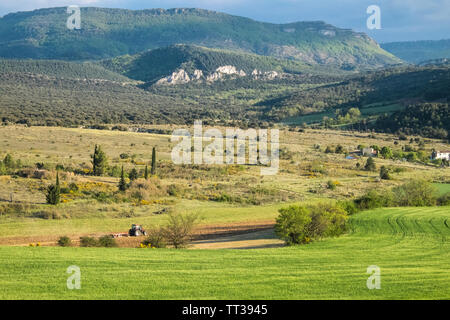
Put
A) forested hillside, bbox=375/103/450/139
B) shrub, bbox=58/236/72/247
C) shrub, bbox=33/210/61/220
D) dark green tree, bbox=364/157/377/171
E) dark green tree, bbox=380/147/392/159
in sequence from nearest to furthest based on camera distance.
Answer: shrub, bbox=58/236/72/247
shrub, bbox=33/210/61/220
dark green tree, bbox=364/157/377/171
dark green tree, bbox=380/147/392/159
forested hillside, bbox=375/103/450/139

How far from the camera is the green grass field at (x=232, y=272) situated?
1402cm

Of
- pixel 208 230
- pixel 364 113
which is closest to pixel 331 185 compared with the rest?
pixel 208 230

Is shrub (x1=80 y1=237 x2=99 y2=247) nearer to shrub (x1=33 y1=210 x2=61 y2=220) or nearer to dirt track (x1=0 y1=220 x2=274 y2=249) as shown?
dirt track (x1=0 y1=220 x2=274 y2=249)

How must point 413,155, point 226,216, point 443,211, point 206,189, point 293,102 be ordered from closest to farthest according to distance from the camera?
point 443,211 < point 226,216 < point 206,189 < point 413,155 < point 293,102

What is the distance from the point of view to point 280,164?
61.2m

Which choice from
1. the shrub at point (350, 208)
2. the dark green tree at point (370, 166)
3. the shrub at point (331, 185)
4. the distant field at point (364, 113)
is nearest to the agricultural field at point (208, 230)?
the shrub at point (331, 185)

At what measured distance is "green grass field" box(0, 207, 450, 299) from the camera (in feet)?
46.0

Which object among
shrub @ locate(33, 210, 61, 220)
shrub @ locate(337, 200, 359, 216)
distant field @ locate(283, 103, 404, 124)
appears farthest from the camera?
distant field @ locate(283, 103, 404, 124)

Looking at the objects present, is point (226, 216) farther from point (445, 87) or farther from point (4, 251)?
point (445, 87)

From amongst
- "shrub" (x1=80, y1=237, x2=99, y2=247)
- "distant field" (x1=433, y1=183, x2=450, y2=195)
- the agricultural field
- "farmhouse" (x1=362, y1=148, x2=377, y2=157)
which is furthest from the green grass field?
"farmhouse" (x1=362, y1=148, x2=377, y2=157)

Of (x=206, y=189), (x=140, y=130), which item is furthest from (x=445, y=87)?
(x=206, y=189)

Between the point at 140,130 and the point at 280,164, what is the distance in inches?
1470

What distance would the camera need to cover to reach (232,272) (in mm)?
16391

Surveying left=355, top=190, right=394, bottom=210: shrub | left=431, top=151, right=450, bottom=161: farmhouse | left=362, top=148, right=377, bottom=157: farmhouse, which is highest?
left=362, top=148, right=377, bottom=157: farmhouse
